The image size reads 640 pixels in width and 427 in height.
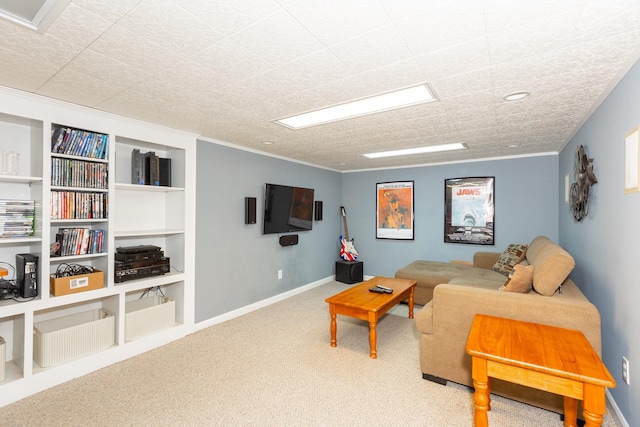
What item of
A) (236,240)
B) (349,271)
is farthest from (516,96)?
(349,271)

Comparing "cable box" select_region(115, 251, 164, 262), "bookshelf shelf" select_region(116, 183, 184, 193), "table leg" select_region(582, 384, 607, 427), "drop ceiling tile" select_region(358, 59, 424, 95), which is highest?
"drop ceiling tile" select_region(358, 59, 424, 95)

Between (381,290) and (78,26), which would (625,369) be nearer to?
(381,290)

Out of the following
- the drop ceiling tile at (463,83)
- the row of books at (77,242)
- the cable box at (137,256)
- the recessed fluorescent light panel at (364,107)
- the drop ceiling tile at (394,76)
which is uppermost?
the recessed fluorescent light panel at (364,107)

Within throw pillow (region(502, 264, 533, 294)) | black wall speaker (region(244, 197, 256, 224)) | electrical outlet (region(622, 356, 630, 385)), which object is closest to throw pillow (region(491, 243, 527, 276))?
throw pillow (region(502, 264, 533, 294))

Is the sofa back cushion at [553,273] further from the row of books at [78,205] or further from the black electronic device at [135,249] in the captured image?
the row of books at [78,205]

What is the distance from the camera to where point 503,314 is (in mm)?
2137

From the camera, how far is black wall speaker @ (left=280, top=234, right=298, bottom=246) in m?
4.70

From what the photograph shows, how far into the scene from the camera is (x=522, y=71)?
190 centimetres

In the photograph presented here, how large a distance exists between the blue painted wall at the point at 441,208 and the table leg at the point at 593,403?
3728mm

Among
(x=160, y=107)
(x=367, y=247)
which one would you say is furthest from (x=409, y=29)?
(x=367, y=247)

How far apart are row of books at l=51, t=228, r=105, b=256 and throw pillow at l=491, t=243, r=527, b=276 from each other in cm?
459

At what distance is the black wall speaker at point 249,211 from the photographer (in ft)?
13.3

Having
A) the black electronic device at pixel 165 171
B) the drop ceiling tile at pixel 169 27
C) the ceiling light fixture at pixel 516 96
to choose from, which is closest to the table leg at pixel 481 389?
the ceiling light fixture at pixel 516 96

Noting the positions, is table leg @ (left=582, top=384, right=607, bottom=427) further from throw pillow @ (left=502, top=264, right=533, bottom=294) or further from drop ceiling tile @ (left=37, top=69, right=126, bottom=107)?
drop ceiling tile @ (left=37, top=69, right=126, bottom=107)
